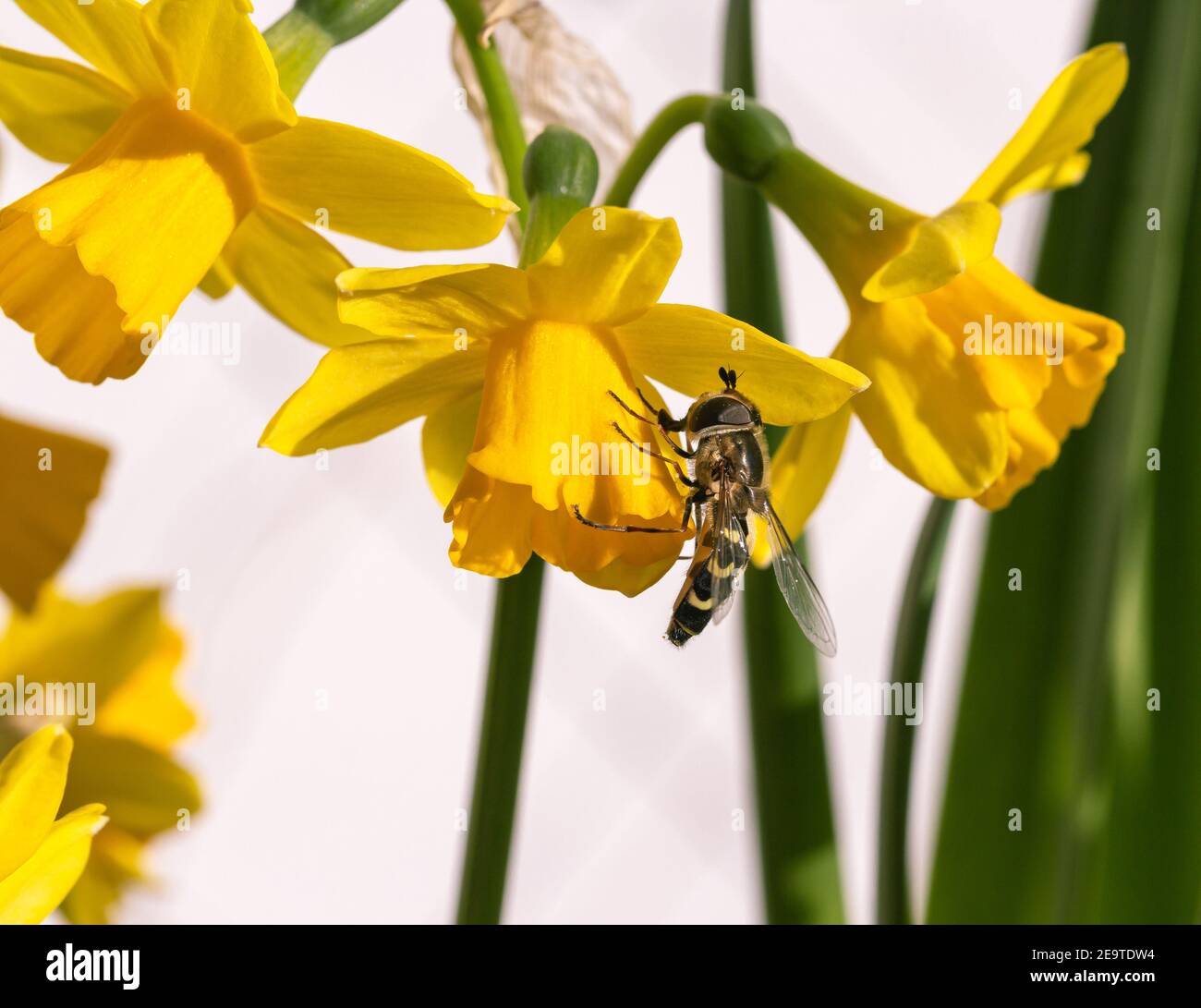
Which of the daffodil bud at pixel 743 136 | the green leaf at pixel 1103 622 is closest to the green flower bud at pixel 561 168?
the daffodil bud at pixel 743 136

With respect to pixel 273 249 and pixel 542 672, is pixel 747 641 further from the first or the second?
pixel 542 672

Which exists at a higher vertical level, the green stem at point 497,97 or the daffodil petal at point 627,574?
the green stem at point 497,97

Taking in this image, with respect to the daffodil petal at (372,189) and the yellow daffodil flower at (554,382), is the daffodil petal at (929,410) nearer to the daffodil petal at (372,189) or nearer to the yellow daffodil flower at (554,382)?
the yellow daffodil flower at (554,382)

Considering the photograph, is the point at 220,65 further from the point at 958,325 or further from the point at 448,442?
the point at 958,325

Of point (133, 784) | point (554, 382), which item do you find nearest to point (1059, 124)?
point (554, 382)

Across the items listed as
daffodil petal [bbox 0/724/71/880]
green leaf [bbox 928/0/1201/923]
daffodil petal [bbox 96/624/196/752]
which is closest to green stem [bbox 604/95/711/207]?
green leaf [bbox 928/0/1201/923]

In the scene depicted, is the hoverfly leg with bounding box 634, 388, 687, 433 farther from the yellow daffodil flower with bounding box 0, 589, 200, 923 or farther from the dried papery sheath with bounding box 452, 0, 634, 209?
the yellow daffodil flower with bounding box 0, 589, 200, 923
